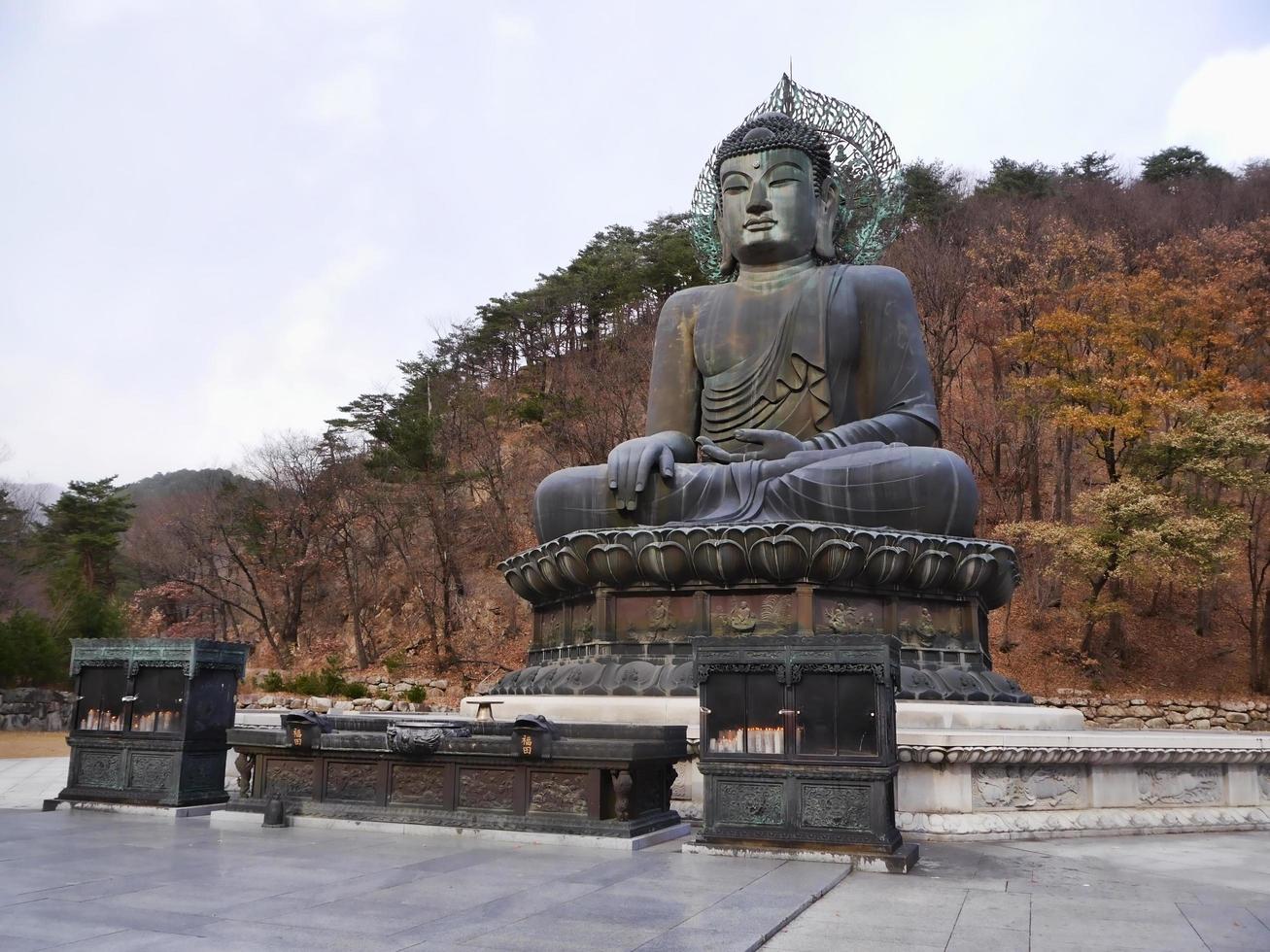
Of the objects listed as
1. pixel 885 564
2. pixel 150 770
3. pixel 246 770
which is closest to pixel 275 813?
pixel 246 770

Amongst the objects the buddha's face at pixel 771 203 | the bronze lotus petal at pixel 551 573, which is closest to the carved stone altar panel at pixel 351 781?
the bronze lotus petal at pixel 551 573

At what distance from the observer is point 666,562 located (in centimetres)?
828

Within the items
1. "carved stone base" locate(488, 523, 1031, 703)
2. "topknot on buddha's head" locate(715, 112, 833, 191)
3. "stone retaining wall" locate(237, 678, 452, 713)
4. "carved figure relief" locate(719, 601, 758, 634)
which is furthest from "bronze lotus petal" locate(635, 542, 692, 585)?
"stone retaining wall" locate(237, 678, 452, 713)

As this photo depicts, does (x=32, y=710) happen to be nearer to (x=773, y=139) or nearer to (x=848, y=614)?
(x=773, y=139)

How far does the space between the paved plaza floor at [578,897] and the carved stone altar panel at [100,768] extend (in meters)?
1.20

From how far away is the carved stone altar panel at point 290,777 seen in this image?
244 inches

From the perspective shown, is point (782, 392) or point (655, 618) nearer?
point (655, 618)

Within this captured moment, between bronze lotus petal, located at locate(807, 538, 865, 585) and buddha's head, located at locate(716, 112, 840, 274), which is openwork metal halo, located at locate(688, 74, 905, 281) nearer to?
buddha's head, located at locate(716, 112, 840, 274)

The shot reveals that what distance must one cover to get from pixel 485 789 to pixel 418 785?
0.44m

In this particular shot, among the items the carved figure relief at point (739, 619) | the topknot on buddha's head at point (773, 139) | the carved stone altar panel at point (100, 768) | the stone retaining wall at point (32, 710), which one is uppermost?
the topknot on buddha's head at point (773, 139)

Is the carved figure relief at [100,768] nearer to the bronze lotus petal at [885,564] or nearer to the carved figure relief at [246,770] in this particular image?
the carved figure relief at [246,770]

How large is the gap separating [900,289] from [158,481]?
2241 inches

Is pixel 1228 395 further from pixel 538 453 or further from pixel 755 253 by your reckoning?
pixel 538 453

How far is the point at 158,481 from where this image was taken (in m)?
58.9
